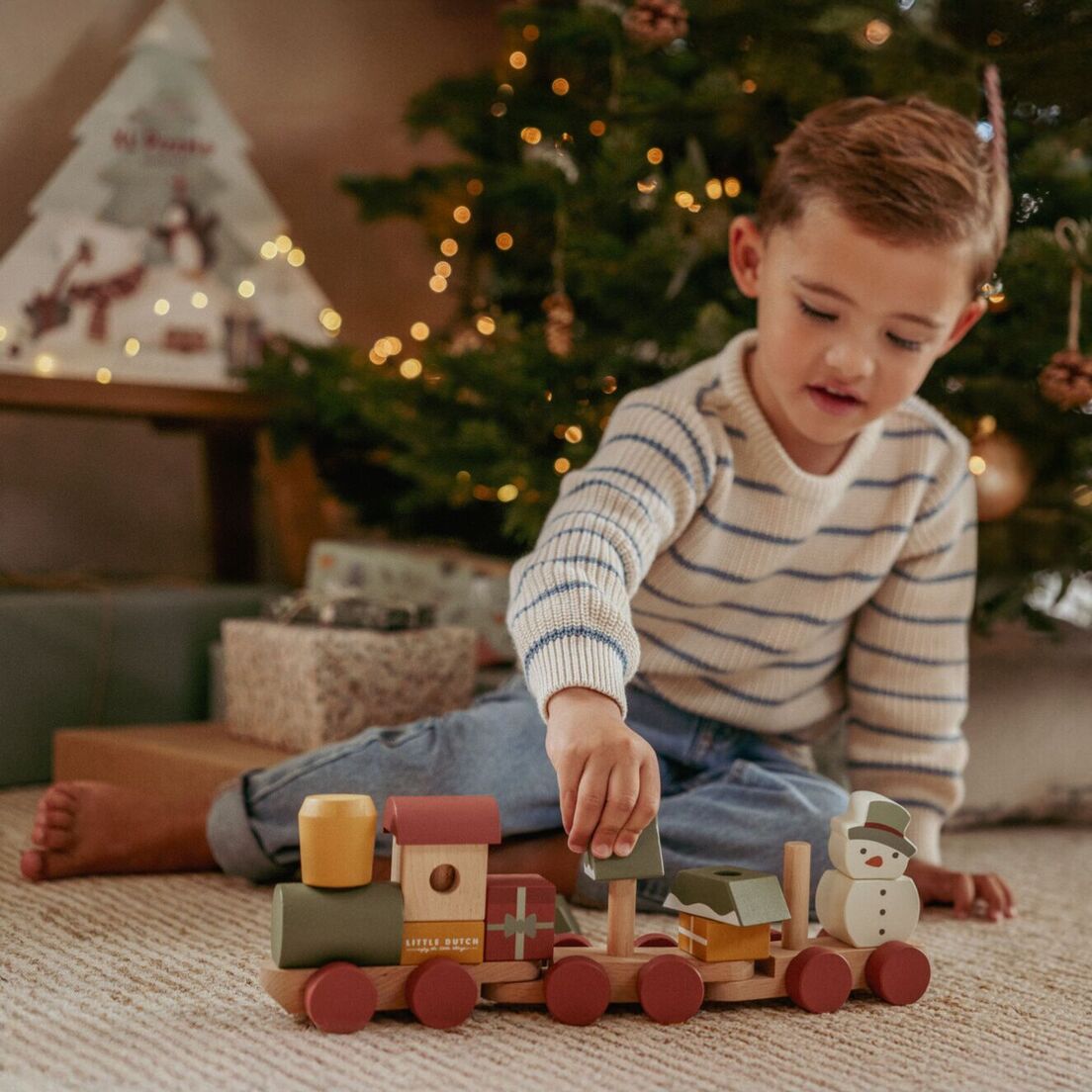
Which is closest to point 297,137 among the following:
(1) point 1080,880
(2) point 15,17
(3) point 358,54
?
(3) point 358,54

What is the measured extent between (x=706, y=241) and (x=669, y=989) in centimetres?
78

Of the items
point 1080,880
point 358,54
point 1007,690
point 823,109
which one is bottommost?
point 1080,880

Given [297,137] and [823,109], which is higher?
[297,137]

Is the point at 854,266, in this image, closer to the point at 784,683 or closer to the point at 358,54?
the point at 784,683

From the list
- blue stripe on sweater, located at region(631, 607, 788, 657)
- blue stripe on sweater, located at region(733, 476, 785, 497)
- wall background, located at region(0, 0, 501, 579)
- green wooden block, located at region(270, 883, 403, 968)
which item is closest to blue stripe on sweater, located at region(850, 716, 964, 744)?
blue stripe on sweater, located at region(631, 607, 788, 657)

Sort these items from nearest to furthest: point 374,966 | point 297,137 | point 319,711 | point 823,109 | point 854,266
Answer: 1. point 374,966
2. point 854,266
3. point 823,109
4. point 319,711
5. point 297,137

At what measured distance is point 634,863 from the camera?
0.65 metres

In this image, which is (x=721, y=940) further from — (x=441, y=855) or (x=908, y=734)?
(x=908, y=734)

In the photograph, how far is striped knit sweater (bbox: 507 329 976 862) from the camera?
36.1 inches

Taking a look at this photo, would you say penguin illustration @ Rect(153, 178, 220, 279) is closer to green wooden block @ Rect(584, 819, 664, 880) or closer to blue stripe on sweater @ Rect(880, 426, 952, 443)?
blue stripe on sweater @ Rect(880, 426, 952, 443)

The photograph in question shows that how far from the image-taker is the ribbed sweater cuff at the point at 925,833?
3.31 ft

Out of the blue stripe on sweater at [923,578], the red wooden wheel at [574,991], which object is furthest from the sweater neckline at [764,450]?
the red wooden wheel at [574,991]

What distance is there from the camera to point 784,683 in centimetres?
103

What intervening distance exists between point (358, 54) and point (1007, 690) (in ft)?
4.38
